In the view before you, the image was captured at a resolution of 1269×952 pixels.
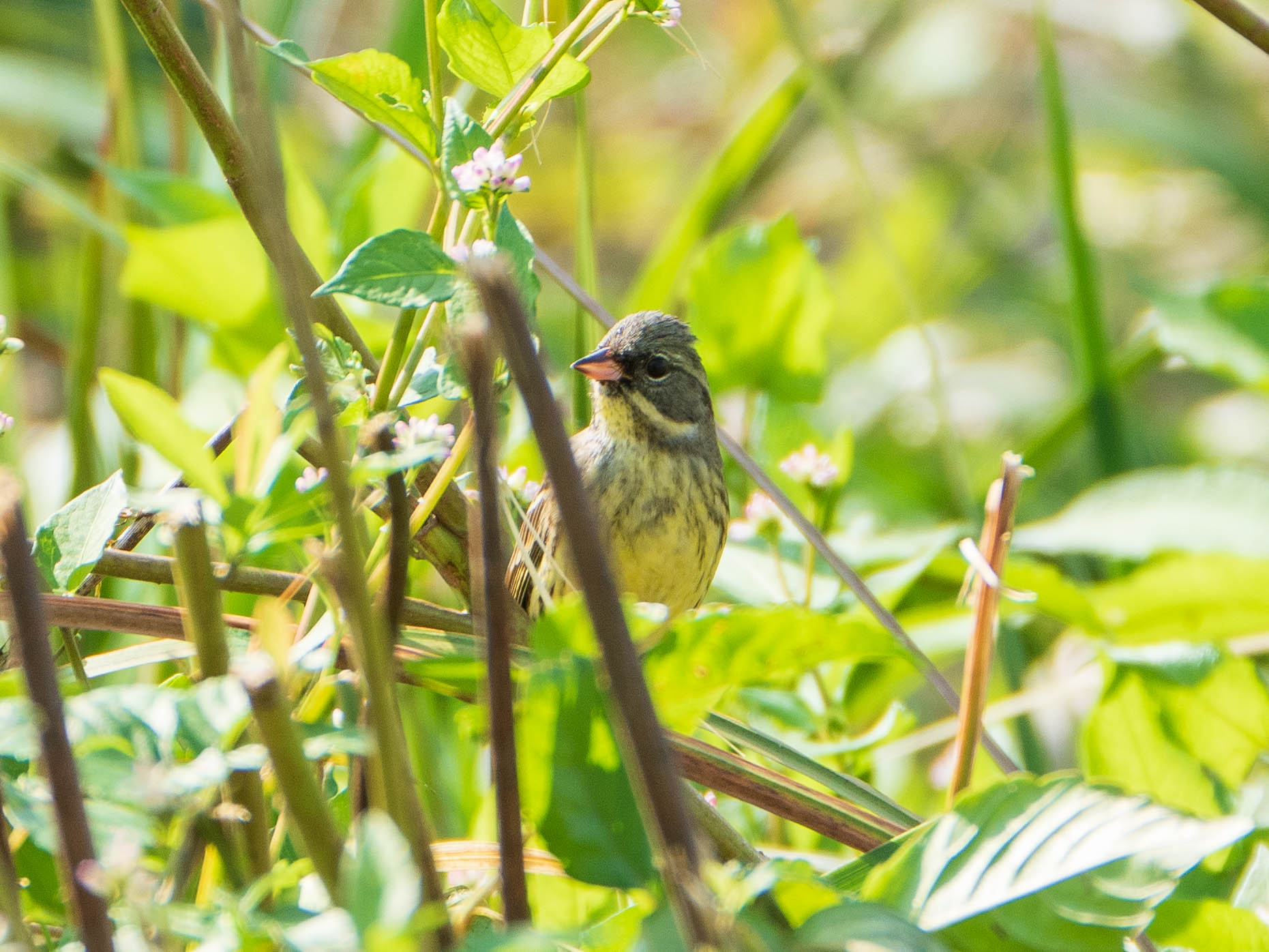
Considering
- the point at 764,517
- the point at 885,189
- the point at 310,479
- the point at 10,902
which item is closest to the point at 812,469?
the point at 764,517

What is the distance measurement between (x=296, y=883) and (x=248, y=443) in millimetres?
205

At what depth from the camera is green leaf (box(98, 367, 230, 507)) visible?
1.94ft

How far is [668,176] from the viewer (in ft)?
14.8

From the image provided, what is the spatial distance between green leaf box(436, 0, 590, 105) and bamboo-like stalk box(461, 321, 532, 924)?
27cm

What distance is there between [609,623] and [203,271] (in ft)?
3.65

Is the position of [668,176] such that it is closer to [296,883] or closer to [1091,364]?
[1091,364]

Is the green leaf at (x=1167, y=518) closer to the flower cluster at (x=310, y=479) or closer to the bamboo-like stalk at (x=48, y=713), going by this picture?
the flower cluster at (x=310, y=479)

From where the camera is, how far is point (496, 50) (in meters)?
0.75

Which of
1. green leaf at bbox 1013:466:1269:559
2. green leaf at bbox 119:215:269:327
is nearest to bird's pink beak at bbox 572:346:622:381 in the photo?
green leaf at bbox 119:215:269:327

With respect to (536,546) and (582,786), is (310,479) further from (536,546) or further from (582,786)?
(536,546)

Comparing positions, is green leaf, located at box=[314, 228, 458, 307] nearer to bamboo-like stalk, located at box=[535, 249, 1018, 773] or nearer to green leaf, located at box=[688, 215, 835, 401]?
bamboo-like stalk, located at box=[535, 249, 1018, 773]

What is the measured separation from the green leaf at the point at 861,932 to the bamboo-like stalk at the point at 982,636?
0.93ft

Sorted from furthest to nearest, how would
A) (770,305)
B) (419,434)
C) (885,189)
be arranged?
(885,189), (770,305), (419,434)

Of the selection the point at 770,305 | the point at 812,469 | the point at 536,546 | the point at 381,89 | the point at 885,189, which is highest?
the point at 885,189
